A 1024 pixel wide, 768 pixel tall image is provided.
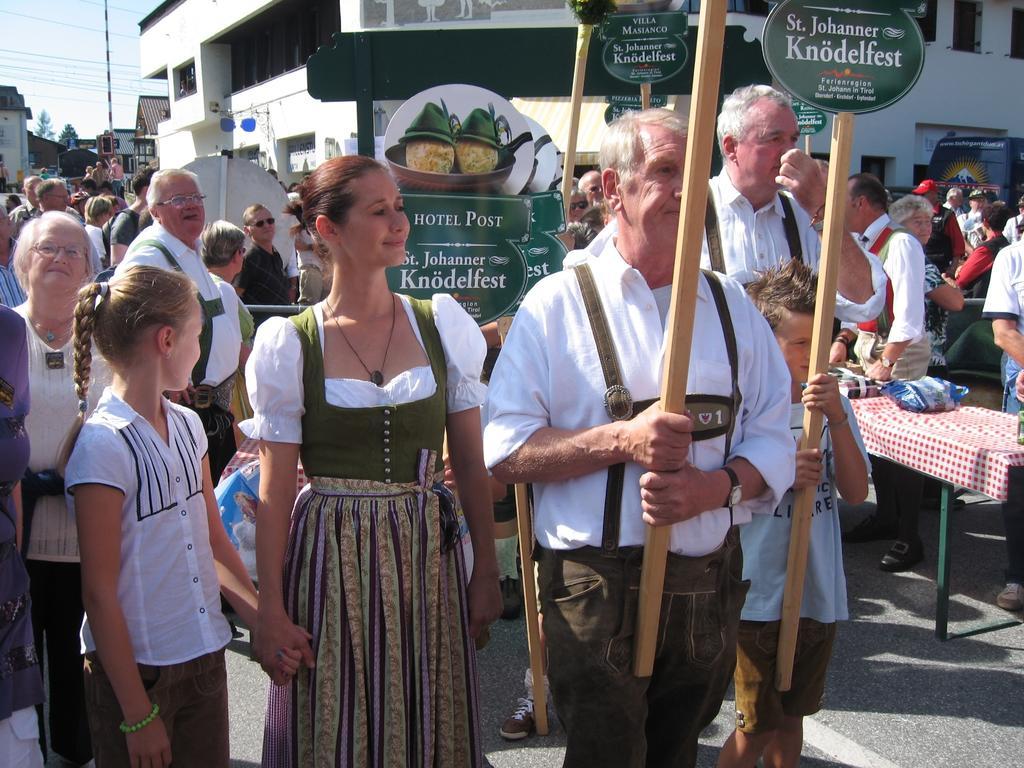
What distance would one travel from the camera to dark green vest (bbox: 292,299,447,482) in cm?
225

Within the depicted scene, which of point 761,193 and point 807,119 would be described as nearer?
point 761,193

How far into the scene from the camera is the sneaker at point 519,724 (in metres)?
3.44

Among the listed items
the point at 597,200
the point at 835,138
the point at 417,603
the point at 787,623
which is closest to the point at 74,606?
the point at 417,603

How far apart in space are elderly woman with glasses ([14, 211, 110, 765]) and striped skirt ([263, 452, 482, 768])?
1063 millimetres

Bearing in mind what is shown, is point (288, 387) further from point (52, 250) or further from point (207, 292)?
point (207, 292)

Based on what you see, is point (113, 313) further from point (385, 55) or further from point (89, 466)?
point (385, 55)

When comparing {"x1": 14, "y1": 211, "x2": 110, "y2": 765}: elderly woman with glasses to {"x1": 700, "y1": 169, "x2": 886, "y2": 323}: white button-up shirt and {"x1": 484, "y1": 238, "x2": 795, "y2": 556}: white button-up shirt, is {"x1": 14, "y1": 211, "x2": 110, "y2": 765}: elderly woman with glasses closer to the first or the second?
{"x1": 484, "y1": 238, "x2": 795, "y2": 556}: white button-up shirt

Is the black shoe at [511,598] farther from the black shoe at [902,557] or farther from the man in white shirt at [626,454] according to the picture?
the man in white shirt at [626,454]

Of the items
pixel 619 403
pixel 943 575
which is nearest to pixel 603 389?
pixel 619 403

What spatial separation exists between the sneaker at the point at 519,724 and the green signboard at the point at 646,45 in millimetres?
3128

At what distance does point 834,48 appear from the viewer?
2.66 metres

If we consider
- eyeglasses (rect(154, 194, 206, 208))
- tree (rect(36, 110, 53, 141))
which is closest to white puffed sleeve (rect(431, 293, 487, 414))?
eyeglasses (rect(154, 194, 206, 208))

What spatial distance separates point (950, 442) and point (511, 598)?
2.17m

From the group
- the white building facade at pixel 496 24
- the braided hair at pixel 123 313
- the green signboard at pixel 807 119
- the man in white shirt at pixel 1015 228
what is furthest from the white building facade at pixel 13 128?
the braided hair at pixel 123 313
